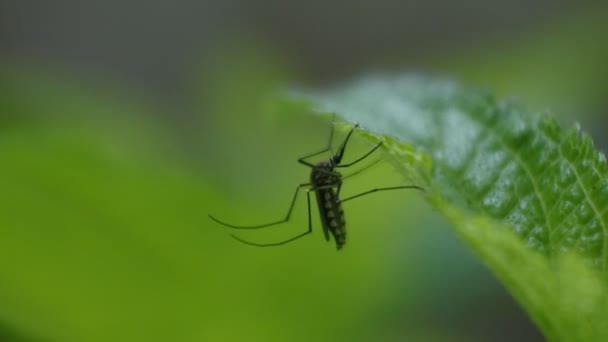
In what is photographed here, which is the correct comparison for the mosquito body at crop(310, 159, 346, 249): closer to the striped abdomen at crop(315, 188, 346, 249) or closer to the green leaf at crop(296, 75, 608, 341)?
the striped abdomen at crop(315, 188, 346, 249)

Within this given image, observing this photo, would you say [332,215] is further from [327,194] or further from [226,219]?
[226,219]

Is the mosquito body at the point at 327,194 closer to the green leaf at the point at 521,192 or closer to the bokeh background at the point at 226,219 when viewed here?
the bokeh background at the point at 226,219

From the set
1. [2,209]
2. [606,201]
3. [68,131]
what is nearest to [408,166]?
[606,201]

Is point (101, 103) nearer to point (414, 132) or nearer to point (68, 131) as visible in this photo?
point (68, 131)

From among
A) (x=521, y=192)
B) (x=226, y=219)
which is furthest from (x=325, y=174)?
(x=521, y=192)

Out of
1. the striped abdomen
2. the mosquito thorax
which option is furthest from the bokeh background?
the mosquito thorax
